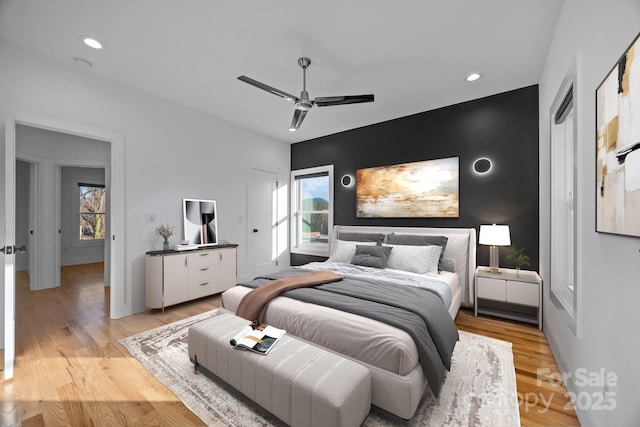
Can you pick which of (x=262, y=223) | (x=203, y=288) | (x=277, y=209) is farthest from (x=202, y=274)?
(x=277, y=209)

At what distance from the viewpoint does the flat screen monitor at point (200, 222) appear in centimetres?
386

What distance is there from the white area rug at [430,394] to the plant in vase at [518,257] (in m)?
1.02

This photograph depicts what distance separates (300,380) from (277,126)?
4.11 metres

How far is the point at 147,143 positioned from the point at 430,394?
13.6ft

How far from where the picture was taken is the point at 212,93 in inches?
136

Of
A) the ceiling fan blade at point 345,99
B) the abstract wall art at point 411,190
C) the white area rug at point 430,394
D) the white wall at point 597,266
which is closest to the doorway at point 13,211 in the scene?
the white area rug at point 430,394

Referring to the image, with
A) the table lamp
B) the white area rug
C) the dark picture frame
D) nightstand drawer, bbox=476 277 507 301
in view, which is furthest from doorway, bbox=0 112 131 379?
the table lamp

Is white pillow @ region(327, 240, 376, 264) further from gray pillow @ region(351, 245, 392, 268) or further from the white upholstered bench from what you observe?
the white upholstered bench

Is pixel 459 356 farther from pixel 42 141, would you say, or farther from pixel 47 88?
pixel 42 141

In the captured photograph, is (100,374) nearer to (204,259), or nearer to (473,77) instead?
(204,259)

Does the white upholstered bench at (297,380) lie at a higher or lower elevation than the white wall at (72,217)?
lower

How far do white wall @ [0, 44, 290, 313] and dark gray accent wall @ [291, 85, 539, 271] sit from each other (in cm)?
222

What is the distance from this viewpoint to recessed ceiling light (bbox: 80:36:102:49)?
7.81 feet

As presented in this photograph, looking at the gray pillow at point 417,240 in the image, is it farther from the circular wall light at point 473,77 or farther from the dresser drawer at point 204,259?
the dresser drawer at point 204,259
